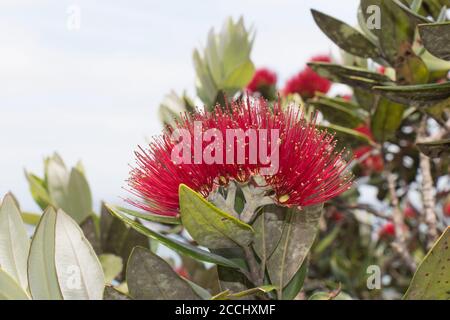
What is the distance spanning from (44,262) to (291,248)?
0.35 metres

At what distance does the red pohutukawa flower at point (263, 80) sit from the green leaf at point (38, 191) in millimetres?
871

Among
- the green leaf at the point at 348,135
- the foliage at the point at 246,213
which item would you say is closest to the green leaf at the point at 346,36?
the foliage at the point at 246,213

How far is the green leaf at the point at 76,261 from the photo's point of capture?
2.60ft

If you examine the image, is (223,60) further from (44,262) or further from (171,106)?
(44,262)

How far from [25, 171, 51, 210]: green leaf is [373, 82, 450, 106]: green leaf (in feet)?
2.87

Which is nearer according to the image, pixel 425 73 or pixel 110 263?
pixel 425 73

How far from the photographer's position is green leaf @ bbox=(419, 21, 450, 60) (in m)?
0.89

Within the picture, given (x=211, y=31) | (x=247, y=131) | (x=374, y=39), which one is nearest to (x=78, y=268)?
(x=247, y=131)

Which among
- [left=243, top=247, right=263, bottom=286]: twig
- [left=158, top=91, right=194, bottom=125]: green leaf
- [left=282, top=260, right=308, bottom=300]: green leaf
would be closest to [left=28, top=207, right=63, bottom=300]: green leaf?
[left=243, top=247, right=263, bottom=286]: twig

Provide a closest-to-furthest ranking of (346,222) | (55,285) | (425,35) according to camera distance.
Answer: (55,285)
(425,35)
(346,222)

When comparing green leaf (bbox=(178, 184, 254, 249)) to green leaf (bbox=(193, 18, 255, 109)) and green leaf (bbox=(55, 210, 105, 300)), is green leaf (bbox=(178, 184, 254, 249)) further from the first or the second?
green leaf (bbox=(193, 18, 255, 109))

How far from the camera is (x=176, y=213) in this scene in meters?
0.89
